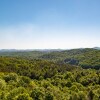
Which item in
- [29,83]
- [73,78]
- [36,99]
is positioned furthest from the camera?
[73,78]

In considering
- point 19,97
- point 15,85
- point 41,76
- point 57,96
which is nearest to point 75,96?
point 57,96

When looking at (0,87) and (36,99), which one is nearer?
(36,99)

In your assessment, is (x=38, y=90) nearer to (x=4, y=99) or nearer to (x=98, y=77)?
(x=4, y=99)

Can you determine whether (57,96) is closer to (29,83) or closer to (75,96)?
(75,96)

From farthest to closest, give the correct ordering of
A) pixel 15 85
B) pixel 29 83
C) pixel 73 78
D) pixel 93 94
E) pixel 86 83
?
pixel 73 78
pixel 86 83
pixel 29 83
pixel 15 85
pixel 93 94

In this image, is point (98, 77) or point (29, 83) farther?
point (98, 77)

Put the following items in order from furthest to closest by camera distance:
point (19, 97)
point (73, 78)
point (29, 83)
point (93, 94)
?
point (73, 78) < point (29, 83) < point (93, 94) < point (19, 97)

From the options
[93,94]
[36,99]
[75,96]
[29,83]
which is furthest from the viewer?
[29,83]

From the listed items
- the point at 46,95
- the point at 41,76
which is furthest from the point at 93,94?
the point at 41,76

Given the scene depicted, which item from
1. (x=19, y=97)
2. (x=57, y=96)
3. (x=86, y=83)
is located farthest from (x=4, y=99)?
(x=86, y=83)
